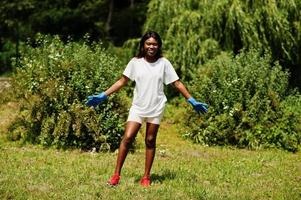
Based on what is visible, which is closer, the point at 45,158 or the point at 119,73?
the point at 45,158

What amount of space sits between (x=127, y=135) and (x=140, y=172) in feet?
3.52

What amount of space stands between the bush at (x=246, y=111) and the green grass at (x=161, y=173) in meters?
0.32

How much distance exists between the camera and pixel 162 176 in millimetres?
7039

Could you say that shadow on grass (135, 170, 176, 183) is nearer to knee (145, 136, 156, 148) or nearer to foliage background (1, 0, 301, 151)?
knee (145, 136, 156, 148)

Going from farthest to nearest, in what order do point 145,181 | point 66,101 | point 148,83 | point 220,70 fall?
point 220,70 < point 66,101 < point 145,181 < point 148,83

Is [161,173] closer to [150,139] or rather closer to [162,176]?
[162,176]

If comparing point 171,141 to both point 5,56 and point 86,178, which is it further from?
point 5,56

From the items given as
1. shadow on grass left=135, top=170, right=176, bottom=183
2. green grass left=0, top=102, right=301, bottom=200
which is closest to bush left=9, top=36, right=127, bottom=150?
green grass left=0, top=102, right=301, bottom=200

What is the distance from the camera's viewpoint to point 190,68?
12.6 m

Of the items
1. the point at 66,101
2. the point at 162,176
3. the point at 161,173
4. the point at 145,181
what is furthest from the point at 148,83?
the point at 66,101

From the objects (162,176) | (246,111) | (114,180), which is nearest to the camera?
(114,180)

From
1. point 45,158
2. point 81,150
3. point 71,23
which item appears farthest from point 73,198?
point 71,23

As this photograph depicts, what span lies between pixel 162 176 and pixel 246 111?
119 inches

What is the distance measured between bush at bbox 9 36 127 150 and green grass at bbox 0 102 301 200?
1.01 feet
